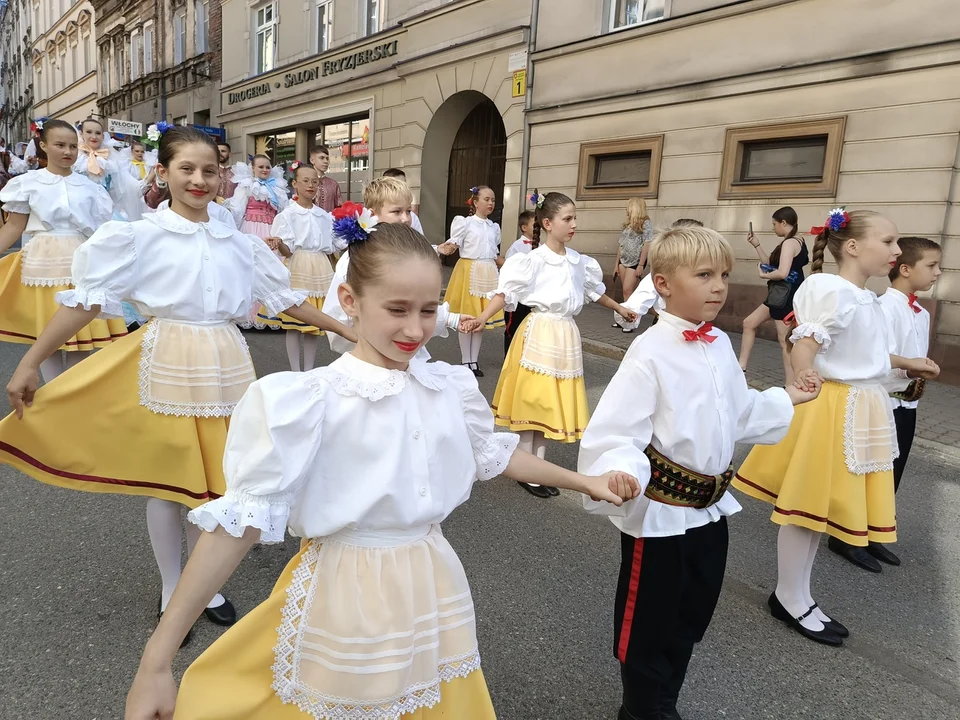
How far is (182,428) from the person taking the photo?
275 centimetres

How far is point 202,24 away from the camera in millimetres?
25906

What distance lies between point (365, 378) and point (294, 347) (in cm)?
558

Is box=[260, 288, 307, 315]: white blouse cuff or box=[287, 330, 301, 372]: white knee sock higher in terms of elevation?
Result: box=[260, 288, 307, 315]: white blouse cuff

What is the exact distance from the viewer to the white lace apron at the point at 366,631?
1.50m

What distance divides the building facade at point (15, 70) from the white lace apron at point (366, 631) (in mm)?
60497

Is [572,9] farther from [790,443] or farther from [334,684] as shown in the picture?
[334,684]

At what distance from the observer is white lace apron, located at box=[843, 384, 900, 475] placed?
3.04 meters

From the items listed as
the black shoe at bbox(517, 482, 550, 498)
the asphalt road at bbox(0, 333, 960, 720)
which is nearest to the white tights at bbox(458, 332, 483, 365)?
the black shoe at bbox(517, 482, 550, 498)

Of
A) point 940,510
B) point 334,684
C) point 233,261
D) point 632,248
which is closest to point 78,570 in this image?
point 233,261

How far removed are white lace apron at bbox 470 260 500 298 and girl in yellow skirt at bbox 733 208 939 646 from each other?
5592 millimetres

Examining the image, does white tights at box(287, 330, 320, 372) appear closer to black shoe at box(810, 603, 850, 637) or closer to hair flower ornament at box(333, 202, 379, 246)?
black shoe at box(810, 603, 850, 637)

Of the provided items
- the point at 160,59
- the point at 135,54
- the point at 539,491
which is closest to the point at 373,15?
the point at 160,59

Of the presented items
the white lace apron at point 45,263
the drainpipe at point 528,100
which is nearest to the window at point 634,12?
the drainpipe at point 528,100

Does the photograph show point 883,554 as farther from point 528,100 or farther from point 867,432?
point 528,100
